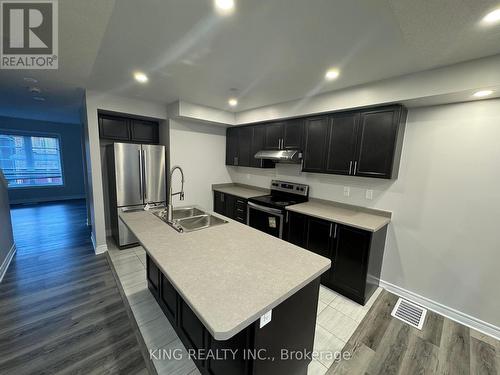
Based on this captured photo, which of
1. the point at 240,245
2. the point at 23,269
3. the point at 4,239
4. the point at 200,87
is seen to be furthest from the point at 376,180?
the point at 4,239

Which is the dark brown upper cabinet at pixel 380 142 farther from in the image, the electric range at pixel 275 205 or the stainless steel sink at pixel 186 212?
the stainless steel sink at pixel 186 212

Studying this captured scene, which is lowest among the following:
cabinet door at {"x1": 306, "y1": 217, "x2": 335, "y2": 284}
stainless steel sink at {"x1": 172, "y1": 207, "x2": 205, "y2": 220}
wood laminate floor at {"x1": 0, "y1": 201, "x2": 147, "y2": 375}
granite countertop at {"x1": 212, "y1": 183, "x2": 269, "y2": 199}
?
wood laminate floor at {"x1": 0, "y1": 201, "x2": 147, "y2": 375}

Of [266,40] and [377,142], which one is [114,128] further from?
[377,142]

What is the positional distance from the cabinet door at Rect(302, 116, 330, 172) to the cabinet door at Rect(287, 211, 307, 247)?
743 mm

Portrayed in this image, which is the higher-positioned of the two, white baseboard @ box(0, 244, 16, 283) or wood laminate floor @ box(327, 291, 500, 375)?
white baseboard @ box(0, 244, 16, 283)

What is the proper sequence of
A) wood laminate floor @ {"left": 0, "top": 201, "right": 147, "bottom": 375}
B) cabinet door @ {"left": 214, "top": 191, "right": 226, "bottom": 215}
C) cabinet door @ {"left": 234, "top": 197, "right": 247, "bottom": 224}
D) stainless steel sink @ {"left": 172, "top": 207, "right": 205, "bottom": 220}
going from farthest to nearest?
cabinet door @ {"left": 214, "top": 191, "right": 226, "bottom": 215}
cabinet door @ {"left": 234, "top": 197, "right": 247, "bottom": 224}
stainless steel sink @ {"left": 172, "top": 207, "right": 205, "bottom": 220}
wood laminate floor @ {"left": 0, "top": 201, "right": 147, "bottom": 375}

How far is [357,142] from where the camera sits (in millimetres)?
2539

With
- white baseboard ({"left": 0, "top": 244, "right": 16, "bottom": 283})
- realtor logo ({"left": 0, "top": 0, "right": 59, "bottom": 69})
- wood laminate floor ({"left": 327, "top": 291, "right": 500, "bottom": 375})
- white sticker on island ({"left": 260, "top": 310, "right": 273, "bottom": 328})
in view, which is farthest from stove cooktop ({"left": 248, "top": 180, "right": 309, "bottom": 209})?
white baseboard ({"left": 0, "top": 244, "right": 16, "bottom": 283})

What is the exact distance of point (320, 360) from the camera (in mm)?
1675

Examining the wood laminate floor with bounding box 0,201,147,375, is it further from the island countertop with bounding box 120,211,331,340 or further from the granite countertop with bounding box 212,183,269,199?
the granite countertop with bounding box 212,183,269,199

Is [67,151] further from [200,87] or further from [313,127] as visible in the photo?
[313,127]

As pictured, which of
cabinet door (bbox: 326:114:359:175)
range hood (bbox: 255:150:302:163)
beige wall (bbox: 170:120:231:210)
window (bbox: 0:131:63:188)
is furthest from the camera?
window (bbox: 0:131:63:188)

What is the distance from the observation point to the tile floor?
5.32ft

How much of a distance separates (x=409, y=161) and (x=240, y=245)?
227cm
